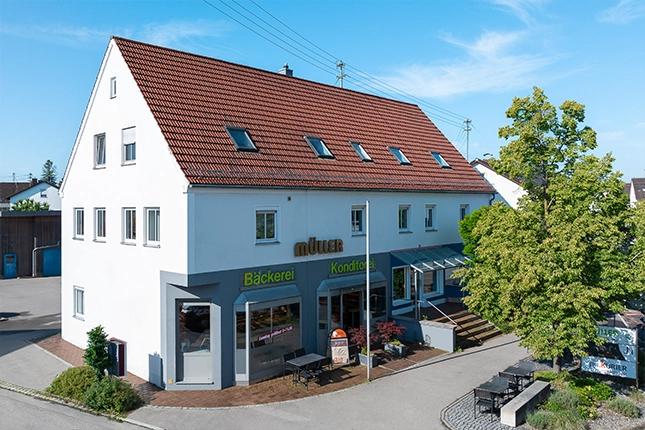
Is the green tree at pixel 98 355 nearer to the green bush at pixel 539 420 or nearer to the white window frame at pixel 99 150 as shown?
the white window frame at pixel 99 150

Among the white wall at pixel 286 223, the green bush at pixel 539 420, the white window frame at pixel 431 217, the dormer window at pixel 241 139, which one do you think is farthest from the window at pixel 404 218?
the green bush at pixel 539 420

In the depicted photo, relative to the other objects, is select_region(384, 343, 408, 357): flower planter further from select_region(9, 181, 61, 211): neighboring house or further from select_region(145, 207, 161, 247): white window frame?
select_region(9, 181, 61, 211): neighboring house

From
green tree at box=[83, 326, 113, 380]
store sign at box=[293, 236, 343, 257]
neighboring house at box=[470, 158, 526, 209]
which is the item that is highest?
neighboring house at box=[470, 158, 526, 209]

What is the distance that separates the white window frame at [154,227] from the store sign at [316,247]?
430 centimetres

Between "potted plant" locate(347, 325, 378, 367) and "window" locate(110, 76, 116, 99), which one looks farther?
"window" locate(110, 76, 116, 99)

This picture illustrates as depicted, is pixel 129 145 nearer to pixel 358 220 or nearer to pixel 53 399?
pixel 53 399

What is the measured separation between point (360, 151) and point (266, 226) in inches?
268

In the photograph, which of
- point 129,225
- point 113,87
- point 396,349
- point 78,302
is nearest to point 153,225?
point 129,225

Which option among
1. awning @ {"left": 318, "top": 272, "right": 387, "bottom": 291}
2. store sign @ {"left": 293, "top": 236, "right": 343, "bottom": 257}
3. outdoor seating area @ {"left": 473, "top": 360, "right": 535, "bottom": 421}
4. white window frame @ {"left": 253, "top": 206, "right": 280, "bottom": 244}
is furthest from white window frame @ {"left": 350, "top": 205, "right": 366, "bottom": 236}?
outdoor seating area @ {"left": 473, "top": 360, "right": 535, "bottom": 421}

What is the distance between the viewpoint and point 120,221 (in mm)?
16719

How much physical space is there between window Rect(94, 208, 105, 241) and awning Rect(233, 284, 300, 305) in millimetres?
6471

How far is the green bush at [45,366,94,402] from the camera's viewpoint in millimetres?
13844

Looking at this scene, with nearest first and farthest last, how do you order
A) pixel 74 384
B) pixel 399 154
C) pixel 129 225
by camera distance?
1. pixel 74 384
2. pixel 129 225
3. pixel 399 154

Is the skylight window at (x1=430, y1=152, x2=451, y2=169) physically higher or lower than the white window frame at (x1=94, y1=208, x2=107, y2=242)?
higher
